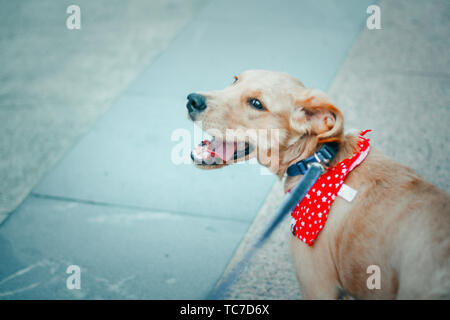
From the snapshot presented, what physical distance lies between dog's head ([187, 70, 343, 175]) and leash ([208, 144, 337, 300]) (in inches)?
3.9

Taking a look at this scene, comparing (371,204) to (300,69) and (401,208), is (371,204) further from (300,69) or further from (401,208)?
(300,69)

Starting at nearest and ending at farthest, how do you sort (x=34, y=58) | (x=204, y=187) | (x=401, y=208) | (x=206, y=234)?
1. (x=401, y=208)
2. (x=206, y=234)
3. (x=204, y=187)
4. (x=34, y=58)

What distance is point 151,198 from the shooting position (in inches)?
151

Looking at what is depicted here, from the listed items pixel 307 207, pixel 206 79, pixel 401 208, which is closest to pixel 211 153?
pixel 307 207

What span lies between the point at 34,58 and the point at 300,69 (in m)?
4.69

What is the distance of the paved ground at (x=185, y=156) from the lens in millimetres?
3131

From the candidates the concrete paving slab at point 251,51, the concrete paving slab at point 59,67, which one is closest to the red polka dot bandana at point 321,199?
the concrete paving slab at point 251,51

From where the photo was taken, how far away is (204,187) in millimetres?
3920

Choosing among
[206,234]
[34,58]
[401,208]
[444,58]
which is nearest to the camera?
[401,208]

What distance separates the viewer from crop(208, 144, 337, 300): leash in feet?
6.30

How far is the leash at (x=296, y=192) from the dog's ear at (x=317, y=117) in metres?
0.10
